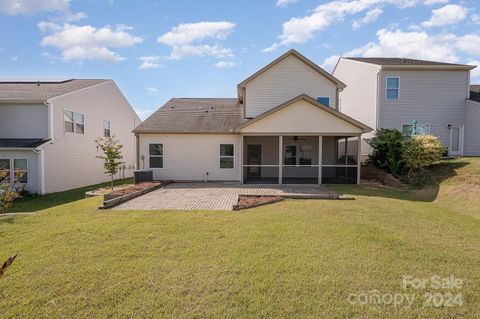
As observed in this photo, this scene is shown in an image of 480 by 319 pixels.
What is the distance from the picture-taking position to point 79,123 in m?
18.2

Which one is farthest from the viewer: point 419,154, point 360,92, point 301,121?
point 360,92

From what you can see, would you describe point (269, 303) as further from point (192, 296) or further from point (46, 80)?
point (46, 80)

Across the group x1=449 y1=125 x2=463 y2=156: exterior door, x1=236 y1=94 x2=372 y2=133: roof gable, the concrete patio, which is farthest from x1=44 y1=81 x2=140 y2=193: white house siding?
x1=449 y1=125 x2=463 y2=156: exterior door

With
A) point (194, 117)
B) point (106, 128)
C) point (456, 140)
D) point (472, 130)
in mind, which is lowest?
point (456, 140)

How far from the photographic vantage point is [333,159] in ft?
60.1

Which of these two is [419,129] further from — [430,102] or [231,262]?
[231,262]

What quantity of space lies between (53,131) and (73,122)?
6.98 feet

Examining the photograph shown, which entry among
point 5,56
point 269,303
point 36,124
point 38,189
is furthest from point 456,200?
point 5,56

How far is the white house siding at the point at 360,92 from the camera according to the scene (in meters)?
19.0

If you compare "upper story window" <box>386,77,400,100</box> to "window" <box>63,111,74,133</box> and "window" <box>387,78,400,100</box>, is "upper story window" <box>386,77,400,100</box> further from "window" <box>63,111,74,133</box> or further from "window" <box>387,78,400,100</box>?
"window" <box>63,111,74,133</box>

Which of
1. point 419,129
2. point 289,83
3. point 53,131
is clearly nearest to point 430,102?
point 419,129

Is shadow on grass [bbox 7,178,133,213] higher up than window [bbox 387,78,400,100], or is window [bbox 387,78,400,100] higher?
window [bbox 387,78,400,100]

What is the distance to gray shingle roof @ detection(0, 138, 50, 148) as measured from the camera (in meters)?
14.5

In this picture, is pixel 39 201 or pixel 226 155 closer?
pixel 39 201
